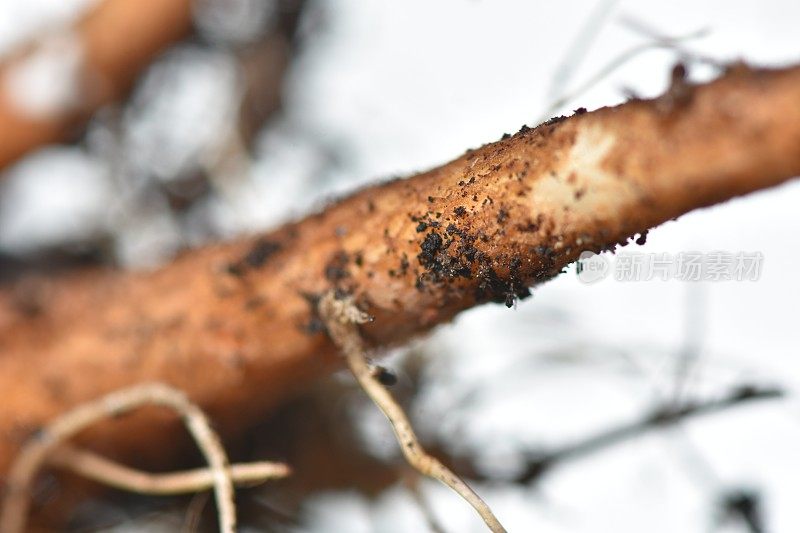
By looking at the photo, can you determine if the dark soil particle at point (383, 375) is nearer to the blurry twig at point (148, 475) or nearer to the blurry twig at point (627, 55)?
the blurry twig at point (148, 475)

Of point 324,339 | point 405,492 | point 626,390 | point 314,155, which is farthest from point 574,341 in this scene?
point 314,155

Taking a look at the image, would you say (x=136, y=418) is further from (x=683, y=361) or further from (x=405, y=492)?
(x=683, y=361)

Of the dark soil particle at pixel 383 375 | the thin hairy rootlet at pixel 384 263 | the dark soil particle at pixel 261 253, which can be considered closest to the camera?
the thin hairy rootlet at pixel 384 263

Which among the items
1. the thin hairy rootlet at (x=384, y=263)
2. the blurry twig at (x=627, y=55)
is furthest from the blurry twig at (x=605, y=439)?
the blurry twig at (x=627, y=55)

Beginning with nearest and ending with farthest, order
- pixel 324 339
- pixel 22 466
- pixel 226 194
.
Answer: pixel 324 339 → pixel 22 466 → pixel 226 194

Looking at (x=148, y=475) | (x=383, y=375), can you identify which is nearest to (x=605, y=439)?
(x=383, y=375)

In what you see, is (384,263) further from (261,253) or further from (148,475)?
(148,475)
